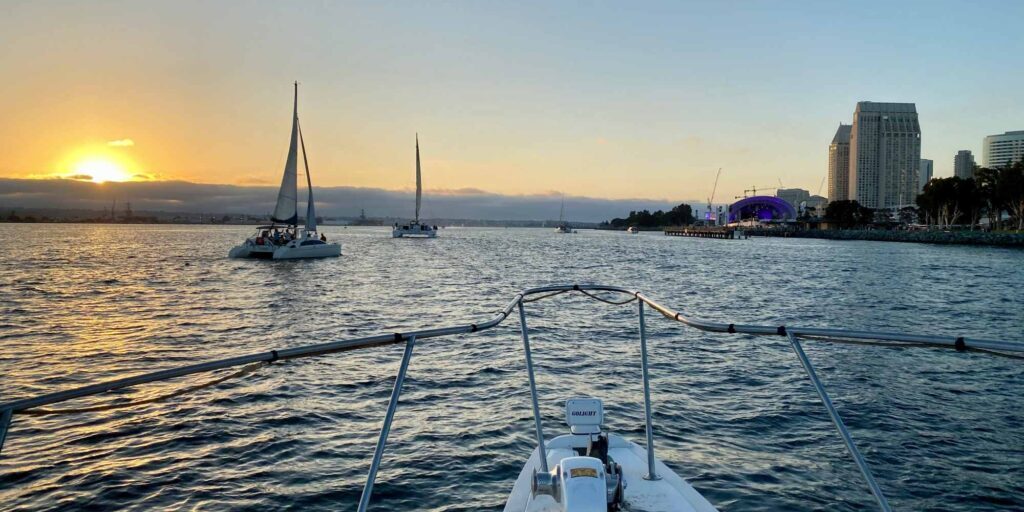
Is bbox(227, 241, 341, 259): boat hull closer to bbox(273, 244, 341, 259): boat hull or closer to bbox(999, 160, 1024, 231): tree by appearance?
bbox(273, 244, 341, 259): boat hull

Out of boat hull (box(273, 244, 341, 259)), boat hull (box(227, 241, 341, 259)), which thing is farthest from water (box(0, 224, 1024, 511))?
boat hull (box(227, 241, 341, 259))

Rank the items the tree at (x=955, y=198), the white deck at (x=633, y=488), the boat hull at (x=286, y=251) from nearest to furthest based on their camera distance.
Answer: the white deck at (x=633, y=488), the boat hull at (x=286, y=251), the tree at (x=955, y=198)

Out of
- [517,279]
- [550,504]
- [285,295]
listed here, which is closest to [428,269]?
[517,279]

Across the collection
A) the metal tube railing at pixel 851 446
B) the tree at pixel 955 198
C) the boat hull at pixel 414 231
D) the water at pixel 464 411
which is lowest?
the water at pixel 464 411

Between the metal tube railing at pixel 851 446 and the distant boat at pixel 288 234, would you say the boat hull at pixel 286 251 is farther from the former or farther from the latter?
the metal tube railing at pixel 851 446

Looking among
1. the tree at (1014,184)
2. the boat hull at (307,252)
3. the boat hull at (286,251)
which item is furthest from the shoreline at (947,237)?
the boat hull at (286,251)

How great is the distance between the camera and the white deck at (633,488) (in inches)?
204

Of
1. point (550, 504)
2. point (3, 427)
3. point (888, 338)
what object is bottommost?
point (550, 504)

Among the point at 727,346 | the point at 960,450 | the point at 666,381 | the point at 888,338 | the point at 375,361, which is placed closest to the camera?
the point at 888,338

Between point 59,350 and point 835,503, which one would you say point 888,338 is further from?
point 59,350

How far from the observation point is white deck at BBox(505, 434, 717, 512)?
17.0 ft

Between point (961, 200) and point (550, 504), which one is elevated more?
point (961, 200)

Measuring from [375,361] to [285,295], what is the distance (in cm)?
1841

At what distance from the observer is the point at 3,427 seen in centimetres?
279
